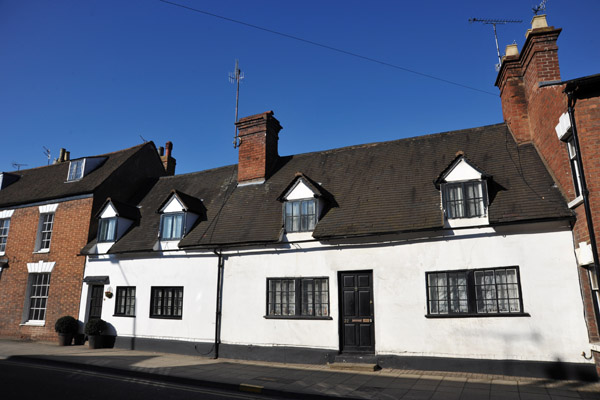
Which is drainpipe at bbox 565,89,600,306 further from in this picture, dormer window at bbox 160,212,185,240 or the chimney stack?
the chimney stack

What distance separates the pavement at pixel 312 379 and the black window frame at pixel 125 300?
2.28 m

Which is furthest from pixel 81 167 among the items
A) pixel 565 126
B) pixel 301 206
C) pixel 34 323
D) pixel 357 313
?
pixel 565 126

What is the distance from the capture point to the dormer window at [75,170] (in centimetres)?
2020

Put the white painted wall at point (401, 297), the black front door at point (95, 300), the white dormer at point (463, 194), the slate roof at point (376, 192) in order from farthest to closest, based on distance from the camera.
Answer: the black front door at point (95, 300) → the slate roof at point (376, 192) → the white dormer at point (463, 194) → the white painted wall at point (401, 297)

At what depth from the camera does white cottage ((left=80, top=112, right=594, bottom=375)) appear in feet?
33.3

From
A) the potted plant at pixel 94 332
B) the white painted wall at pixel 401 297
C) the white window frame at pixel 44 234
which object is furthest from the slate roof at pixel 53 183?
the white painted wall at pixel 401 297

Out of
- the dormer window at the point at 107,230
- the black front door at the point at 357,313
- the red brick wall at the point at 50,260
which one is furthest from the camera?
the red brick wall at the point at 50,260

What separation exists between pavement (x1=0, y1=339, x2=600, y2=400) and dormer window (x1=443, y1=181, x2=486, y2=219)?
14.4 ft

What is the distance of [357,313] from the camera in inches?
471

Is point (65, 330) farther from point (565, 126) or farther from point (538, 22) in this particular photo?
point (538, 22)

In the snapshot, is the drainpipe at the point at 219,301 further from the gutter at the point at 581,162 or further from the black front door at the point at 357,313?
the gutter at the point at 581,162

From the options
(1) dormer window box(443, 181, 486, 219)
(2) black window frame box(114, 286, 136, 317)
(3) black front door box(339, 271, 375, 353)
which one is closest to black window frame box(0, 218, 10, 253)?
(2) black window frame box(114, 286, 136, 317)

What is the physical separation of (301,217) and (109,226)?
9.26 m

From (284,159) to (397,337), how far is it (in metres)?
9.65
